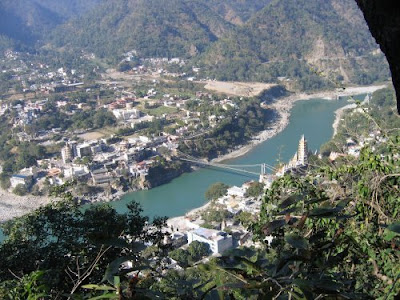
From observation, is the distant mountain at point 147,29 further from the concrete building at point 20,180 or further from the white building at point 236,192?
the white building at point 236,192

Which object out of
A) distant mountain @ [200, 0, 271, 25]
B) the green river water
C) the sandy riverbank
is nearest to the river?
the green river water

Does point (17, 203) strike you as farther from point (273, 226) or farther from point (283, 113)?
point (273, 226)

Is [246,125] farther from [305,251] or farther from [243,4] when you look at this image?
[243,4]

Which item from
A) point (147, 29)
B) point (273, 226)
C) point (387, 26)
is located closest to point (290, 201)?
point (273, 226)

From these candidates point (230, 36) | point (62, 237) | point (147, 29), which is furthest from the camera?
point (147, 29)

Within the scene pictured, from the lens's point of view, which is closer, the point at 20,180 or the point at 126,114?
the point at 20,180

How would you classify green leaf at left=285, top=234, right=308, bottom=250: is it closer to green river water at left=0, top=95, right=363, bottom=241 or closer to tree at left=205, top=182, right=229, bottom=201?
green river water at left=0, top=95, right=363, bottom=241

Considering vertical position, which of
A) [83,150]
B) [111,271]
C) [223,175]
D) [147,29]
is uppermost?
[147,29]

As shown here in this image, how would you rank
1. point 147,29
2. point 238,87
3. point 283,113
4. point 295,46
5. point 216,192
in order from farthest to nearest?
point 147,29 < point 295,46 < point 238,87 < point 283,113 < point 216,192
